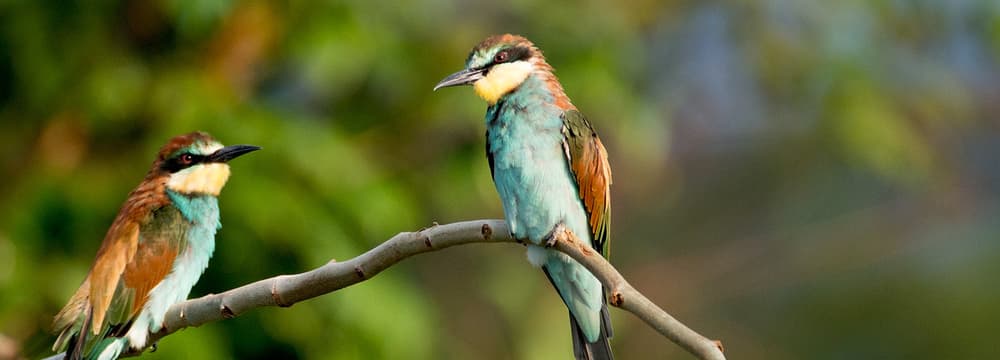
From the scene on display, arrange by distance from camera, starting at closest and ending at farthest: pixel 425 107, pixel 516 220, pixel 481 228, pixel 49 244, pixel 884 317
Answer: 1. pixel 481 228
2. pixel 516 220
3. pixel 49 244
4. pixel 425 107
5. pixel 884 317

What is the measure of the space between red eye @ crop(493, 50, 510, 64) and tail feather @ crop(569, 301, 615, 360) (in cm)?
43

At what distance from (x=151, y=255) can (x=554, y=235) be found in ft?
2.16

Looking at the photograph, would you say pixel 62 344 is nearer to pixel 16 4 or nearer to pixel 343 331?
pixel 343 331

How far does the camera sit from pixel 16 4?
3.73 meters

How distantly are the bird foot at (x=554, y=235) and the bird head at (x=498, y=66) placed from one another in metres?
0.24

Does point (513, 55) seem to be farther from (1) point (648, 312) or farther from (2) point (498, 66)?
(1) point (648, 312)

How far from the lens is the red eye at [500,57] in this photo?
6.63 feet

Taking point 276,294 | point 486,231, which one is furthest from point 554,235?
point 276,294

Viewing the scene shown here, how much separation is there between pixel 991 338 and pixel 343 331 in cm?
371

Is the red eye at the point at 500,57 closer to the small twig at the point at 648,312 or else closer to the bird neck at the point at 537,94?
the bird neck at the point at 537,94

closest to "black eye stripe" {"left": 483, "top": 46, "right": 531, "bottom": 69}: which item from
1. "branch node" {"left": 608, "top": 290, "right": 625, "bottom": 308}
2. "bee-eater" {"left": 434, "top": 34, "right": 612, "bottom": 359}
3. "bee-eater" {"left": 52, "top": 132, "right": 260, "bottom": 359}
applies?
"bee-eater" {"left": 434, "top": 34, "right": 612, "bottom": 359}

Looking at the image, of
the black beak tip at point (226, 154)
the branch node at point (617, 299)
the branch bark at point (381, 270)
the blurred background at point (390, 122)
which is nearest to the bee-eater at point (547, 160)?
the branch bark at point (381, 270)

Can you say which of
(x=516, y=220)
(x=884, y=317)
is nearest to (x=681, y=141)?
(x=884, y=317)

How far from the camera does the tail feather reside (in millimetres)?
2055
